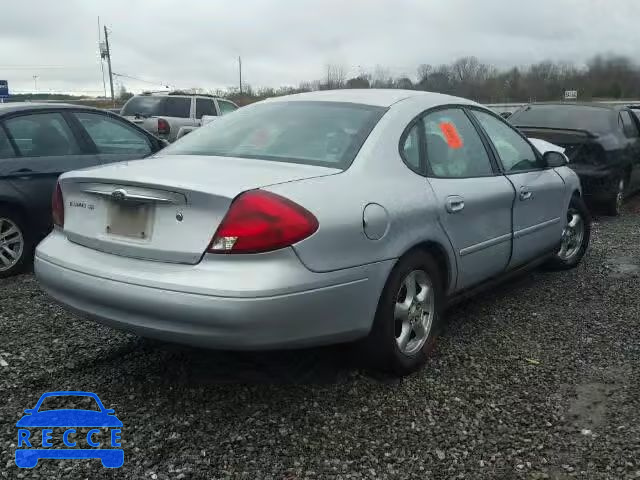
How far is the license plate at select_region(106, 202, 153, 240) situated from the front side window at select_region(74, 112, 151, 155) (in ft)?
10.3

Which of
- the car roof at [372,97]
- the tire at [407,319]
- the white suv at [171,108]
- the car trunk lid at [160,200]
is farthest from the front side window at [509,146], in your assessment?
the white suv at [171,108]

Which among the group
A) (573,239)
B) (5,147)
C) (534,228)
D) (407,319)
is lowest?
(573,239)

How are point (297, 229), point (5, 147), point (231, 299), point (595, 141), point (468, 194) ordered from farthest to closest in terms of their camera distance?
1. point (595, 141)
2. point (5, 147)
3. point (468, 194)
4. point (297, 229)
5. point (231, 299)

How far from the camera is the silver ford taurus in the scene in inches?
106

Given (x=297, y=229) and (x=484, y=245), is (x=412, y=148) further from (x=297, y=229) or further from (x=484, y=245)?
(x=297, y=229)

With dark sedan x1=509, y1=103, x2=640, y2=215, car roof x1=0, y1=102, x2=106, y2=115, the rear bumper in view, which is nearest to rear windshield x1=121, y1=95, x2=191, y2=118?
dark sedan x1=509, y1=103, x2=640, y2=215

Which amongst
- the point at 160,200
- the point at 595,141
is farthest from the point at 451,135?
the point at 595,141

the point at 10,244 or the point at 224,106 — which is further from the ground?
the point at 224,106

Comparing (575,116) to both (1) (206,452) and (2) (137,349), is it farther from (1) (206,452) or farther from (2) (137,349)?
(1) (206,452)

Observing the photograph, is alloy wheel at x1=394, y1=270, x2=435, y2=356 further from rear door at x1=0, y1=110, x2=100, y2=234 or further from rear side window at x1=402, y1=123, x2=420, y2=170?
rear door at x1=0, y1=110, x2=100, y2=234

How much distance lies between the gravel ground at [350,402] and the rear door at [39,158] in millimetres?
1243

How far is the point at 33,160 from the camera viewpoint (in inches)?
211

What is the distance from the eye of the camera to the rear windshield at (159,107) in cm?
1491

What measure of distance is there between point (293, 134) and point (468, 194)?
1084 mm
